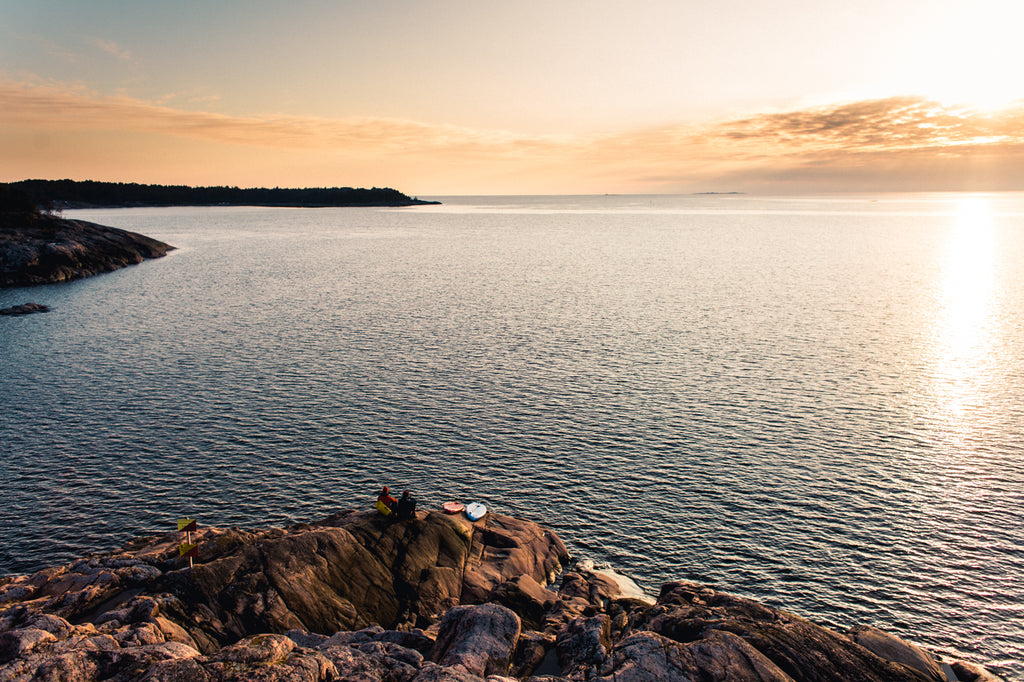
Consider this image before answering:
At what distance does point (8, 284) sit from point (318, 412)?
12374 cm

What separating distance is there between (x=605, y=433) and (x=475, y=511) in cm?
1865

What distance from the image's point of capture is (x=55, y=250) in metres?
146

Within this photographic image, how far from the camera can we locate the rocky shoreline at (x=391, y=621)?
2211 cm

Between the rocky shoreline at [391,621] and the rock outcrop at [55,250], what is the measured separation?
5507 inches

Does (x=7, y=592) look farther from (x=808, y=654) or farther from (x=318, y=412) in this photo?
(x=808, y=654)

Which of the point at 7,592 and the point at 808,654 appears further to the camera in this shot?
the point at 7,592

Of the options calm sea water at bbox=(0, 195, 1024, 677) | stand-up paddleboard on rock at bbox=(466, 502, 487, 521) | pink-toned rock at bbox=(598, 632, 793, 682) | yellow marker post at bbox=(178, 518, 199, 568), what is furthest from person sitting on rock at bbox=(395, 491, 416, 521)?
pink-toned rock at bbox=(598, 632, 793, 682)

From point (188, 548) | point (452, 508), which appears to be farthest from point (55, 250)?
point (452, 508)

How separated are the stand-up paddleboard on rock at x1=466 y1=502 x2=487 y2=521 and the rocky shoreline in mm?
1626

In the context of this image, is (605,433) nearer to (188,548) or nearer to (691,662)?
(691,662)

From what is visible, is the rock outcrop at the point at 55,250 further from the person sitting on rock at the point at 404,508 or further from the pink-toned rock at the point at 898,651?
the pink-toned rock at the point at 898,651

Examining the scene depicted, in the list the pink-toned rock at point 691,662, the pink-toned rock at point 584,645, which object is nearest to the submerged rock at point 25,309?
the pink-toned rock at point 584,645

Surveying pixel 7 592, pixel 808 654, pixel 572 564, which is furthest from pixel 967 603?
pixel 7 592

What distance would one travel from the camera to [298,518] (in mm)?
42156
